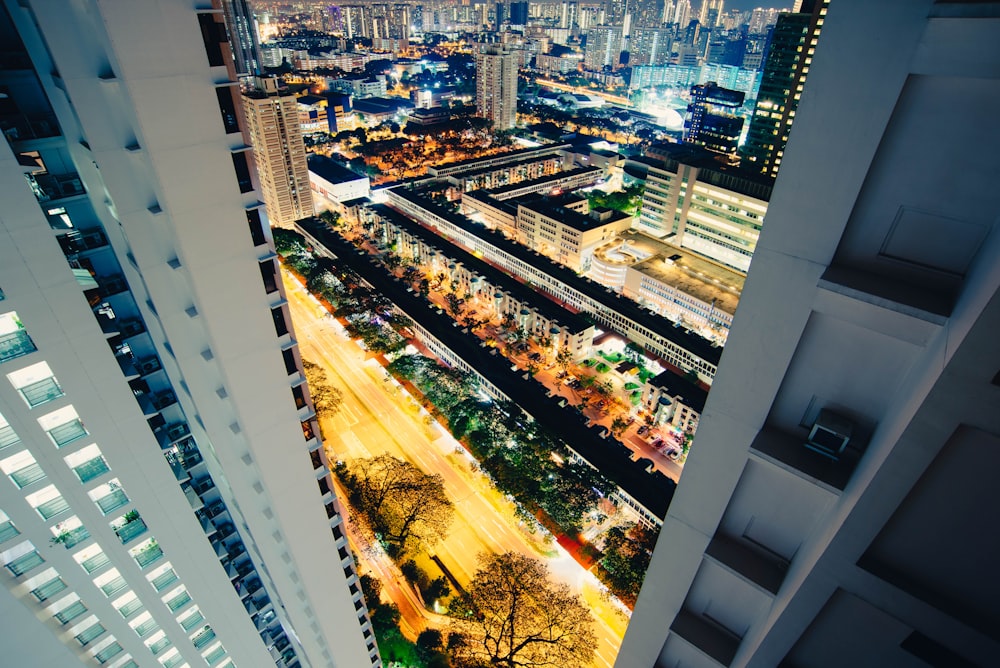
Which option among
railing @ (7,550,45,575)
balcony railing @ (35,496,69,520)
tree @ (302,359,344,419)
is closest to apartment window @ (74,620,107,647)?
railing @ (7,550,45,575)

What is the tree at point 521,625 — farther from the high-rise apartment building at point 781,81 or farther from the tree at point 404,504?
the high-rise apartment building at point 781,81

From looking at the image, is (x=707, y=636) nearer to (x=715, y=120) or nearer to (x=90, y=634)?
(x=90, y=634)

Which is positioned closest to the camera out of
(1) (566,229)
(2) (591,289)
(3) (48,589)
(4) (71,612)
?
(3) (48,589)

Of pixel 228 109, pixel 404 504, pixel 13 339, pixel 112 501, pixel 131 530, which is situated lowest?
pixel 404 504

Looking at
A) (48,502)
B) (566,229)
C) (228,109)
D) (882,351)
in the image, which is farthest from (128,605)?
(566,229)

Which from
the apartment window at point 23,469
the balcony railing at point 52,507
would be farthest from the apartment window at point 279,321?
the balcony railing at point 52,507

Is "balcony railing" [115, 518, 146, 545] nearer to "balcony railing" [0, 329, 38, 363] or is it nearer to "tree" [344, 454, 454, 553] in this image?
"balcony railing" [0, 329, 38, 363]

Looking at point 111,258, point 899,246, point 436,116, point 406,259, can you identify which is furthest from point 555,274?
point 436,116
